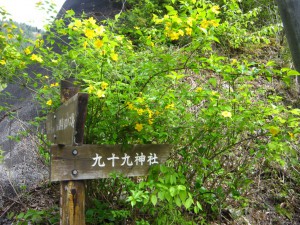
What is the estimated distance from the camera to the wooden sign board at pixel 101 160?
5.22 ft

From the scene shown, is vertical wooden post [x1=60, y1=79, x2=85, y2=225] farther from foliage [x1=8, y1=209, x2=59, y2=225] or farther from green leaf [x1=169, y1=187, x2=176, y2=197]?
foliage [x1=8, y1=209, x2=59, y2=225]

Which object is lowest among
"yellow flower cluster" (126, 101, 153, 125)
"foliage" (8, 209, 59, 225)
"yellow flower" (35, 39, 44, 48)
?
"foliage" (8, 209, 59, 225)

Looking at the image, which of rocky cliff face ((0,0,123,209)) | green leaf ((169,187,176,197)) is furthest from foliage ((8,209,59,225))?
green leaf ((169,187,176,197))

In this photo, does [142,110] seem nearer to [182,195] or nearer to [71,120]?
[71,120]

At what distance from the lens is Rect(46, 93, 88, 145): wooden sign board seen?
1477 mm

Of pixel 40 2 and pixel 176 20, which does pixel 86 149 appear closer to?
pixel 176 20

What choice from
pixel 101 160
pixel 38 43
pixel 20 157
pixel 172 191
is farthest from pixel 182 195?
pixel 20 157

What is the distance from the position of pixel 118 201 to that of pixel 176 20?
1.53m

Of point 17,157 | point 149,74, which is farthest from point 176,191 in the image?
point 17,157

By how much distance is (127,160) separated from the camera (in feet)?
5.80

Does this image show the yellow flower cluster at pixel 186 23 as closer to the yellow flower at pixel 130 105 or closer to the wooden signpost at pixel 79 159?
the yellow flower at pixel 130 105

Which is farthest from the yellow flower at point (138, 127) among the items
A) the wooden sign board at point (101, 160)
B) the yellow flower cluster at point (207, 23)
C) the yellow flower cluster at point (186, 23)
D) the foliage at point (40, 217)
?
the foliage at point (40, 217)

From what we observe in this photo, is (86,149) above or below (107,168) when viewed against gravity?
above

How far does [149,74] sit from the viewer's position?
1.76 m
